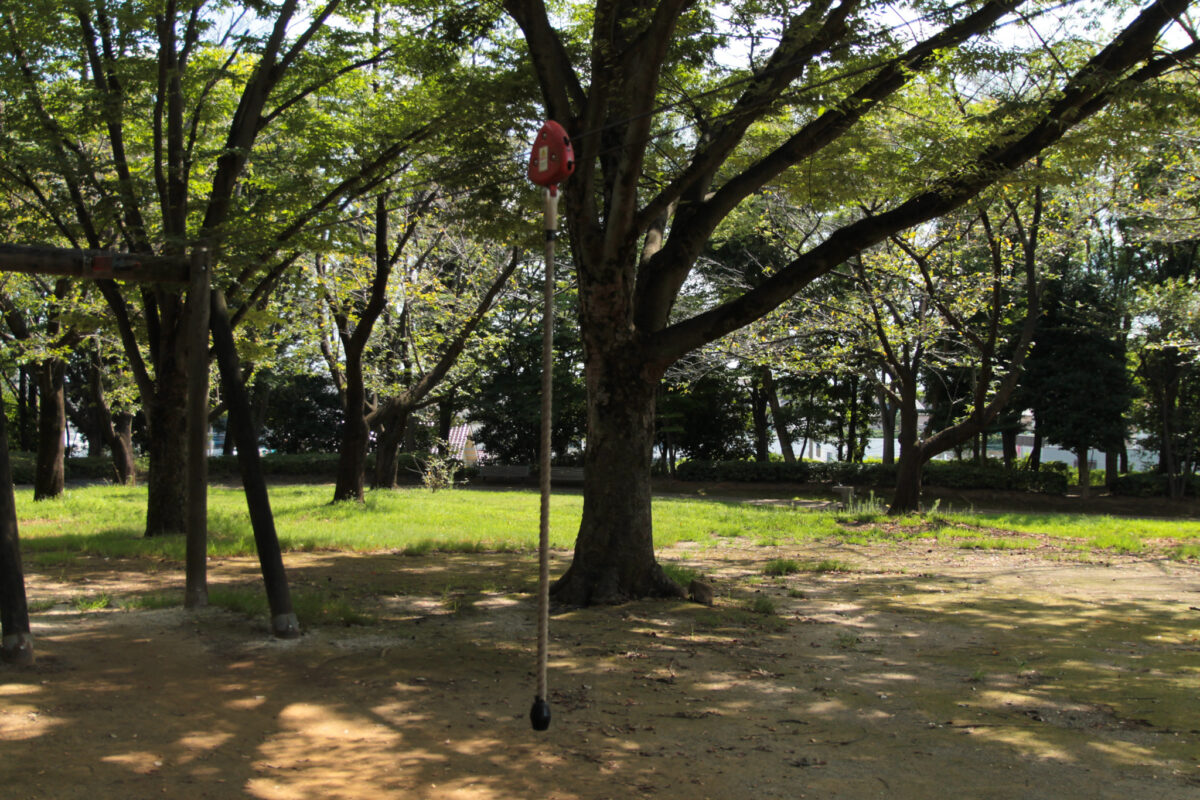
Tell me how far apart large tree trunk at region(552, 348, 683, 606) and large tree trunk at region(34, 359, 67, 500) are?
539 inches

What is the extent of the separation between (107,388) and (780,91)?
24510mm

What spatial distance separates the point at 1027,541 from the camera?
15203 mm

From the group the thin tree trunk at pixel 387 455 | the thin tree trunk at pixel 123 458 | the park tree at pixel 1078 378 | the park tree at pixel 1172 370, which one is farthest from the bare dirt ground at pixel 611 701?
the park tree at pixel 1078 378

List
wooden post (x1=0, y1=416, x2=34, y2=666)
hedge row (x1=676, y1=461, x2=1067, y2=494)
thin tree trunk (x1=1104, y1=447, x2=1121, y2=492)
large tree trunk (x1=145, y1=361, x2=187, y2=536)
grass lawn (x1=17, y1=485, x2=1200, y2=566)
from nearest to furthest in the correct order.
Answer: wooden post (x1=0, y1=416, x2=34, y2=666) → large tree trunk (x1=145, y1=361, x2=187, y2=536) → grass lawn (x1=17, y1=485, x2=1200, y2=566) → thin tree trunk (x1=1104, y1=447, x2=1121, y2=492) → hedge row (x1=676, y1=461, x2=1067, y2=494)

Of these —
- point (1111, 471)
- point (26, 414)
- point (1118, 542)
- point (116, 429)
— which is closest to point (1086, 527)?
point (1118, 542)

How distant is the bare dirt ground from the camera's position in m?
4.16

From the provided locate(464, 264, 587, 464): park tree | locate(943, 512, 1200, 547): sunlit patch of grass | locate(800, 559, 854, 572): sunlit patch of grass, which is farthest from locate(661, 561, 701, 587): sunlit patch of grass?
locate(464, 264, 587, 464): park tree

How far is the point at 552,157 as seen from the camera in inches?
189

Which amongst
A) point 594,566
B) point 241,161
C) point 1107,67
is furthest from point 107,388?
point 1107,67

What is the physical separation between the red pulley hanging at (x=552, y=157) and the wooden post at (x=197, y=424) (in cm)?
375

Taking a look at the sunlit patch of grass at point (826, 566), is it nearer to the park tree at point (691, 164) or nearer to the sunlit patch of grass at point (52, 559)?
the park tree at point (691, 164)

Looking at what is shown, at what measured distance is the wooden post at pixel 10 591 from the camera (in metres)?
5.64

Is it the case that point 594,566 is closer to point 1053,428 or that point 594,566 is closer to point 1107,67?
point 1107,67

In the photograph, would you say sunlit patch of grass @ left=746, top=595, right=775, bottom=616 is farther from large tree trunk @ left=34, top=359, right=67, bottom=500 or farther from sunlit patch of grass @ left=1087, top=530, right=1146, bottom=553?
large tree trunk @ left=34, top=359, right=67, bottom=500
